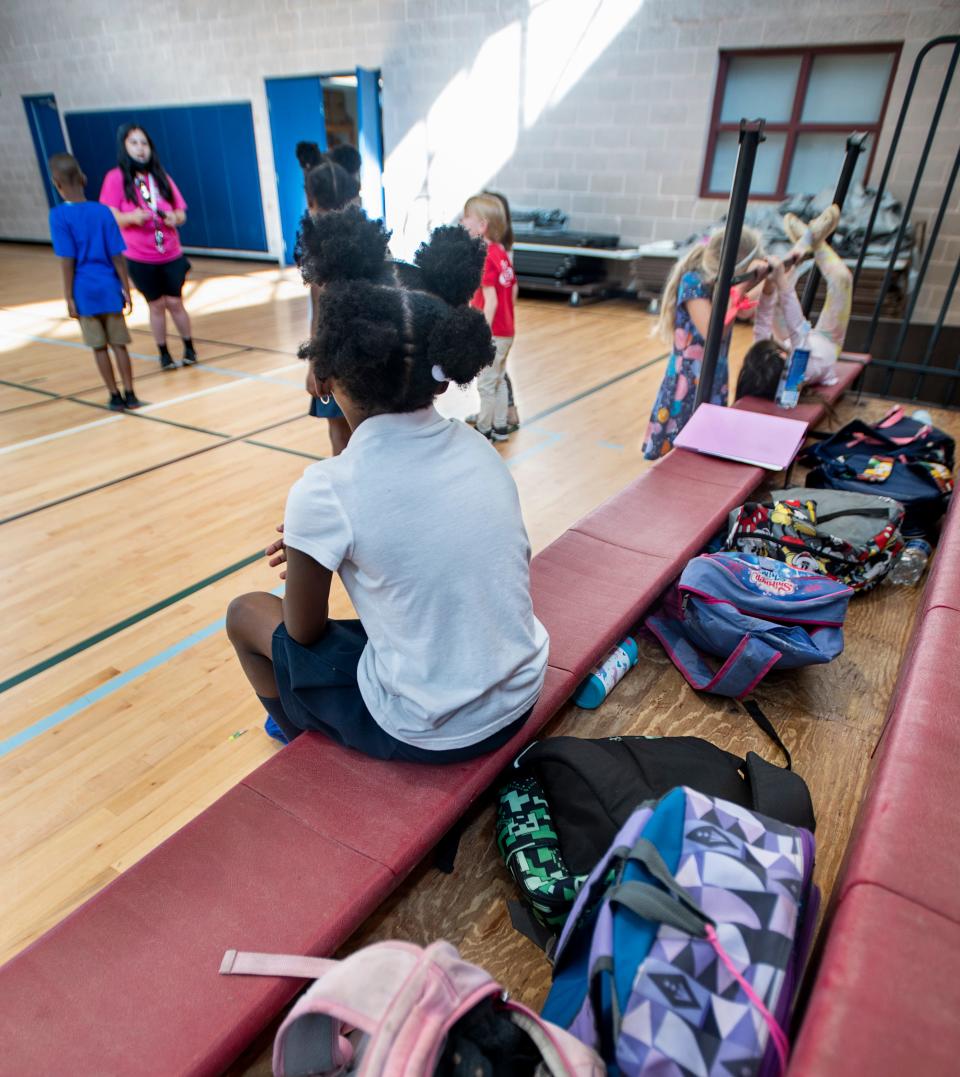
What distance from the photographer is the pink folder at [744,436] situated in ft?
9.04

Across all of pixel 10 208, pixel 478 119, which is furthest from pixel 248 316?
pixel 10 208

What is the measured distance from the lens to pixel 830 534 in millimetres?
2260

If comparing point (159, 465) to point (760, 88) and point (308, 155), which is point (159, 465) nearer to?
point (308, 155)

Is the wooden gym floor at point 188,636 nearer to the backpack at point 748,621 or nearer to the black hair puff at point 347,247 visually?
the backpack at point 748,621

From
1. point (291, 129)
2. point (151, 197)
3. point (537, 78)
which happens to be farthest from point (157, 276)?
point (291, 129)

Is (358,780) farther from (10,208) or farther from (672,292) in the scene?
(10,208)

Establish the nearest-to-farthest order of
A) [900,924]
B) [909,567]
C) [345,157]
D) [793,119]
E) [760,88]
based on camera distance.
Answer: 1. [900,924]
2. [909,567]
3. [345,157]
4. [793,119]
5. [760,88]

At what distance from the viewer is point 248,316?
22.6 ft

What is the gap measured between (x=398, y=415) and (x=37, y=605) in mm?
1933

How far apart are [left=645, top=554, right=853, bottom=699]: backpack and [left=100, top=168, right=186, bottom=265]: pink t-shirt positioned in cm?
397

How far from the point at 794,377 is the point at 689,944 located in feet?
9.41

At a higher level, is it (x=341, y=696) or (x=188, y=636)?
(x=341, y=696)

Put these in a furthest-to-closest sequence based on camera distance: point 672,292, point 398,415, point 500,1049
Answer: point 672,292 → point 398,415 → point 500,1049

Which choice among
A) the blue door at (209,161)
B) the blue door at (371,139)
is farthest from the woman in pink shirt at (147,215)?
the blue door at (209,161)
